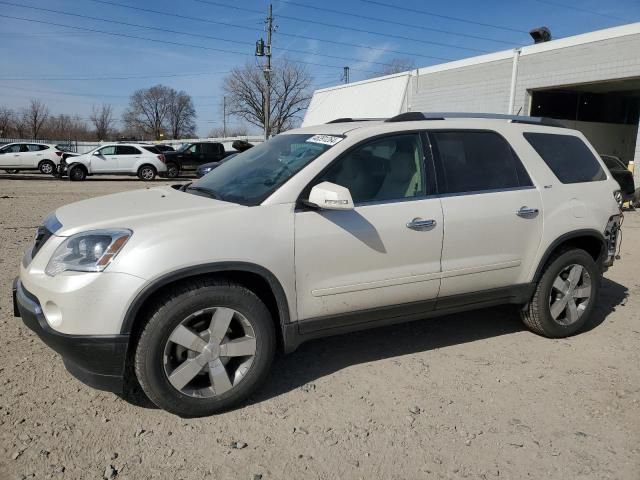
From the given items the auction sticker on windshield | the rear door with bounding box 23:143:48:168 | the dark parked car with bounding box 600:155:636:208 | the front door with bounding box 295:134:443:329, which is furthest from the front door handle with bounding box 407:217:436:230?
the rear door with bounding box 23:143:48:168

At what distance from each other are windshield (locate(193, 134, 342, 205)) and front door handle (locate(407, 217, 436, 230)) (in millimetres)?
743

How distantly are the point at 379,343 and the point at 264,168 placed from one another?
1.69m

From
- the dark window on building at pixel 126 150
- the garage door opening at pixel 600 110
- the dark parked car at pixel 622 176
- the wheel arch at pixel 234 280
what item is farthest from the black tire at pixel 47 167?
the wheel arch at pixel 234 280

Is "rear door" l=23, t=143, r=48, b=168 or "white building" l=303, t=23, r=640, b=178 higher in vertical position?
"white building" l=303, t=23, r=640, b=178

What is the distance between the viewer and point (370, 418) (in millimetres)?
2990

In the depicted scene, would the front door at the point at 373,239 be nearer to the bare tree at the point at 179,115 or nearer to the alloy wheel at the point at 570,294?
the alloy wheel at the point at 570,294

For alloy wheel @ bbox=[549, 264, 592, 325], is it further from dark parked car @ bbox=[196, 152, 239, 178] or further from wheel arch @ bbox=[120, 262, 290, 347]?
dark parked car @ bbox=[196, 152, 239, 178]

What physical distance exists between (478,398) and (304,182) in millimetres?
1779

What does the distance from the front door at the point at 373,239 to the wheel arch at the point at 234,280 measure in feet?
0.44

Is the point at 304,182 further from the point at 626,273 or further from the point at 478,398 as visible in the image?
the point at 626,273

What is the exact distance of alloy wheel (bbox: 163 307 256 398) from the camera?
2840 millimetres

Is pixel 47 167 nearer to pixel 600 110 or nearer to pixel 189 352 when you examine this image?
pixel 189 352

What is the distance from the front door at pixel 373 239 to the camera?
3.12m

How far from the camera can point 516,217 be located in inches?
150
